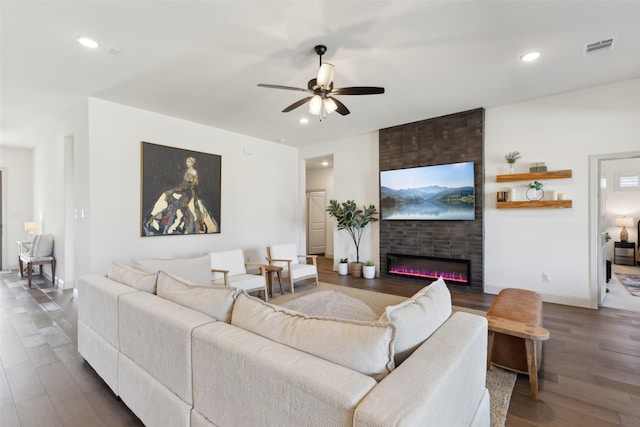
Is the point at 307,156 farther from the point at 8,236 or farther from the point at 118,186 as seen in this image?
the point at 8,236

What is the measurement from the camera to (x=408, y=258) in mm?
5348

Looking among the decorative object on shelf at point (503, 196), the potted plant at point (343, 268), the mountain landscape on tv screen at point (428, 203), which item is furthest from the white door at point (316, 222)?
the decorative object on shelf at point (503, 196)

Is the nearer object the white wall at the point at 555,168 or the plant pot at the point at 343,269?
the white wall at the point at 555,168

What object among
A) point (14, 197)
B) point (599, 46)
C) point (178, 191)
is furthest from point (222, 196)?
point (599, 46)

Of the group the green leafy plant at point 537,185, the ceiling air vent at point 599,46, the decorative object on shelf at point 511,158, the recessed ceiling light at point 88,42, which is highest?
the ceiling air vent at point 599,46

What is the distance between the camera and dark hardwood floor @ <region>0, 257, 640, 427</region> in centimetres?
183

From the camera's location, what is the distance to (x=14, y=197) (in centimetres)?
651

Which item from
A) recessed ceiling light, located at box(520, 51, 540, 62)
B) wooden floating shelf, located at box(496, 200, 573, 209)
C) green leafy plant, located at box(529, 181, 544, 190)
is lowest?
wooden floating shelf, located at box(496, 200, 573, 209)

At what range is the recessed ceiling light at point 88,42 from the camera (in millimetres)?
2590

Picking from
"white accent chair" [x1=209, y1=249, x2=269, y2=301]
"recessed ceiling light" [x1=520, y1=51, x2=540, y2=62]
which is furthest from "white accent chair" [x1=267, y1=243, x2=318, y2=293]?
"recessed ceiling light" [x1=520, y1=51, x2=540, y2=62]

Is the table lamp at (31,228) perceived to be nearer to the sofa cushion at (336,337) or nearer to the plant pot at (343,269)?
the plant pot at (343,269)

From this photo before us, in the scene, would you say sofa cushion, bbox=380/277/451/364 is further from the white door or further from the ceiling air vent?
the white door

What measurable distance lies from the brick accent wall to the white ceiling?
1.53 feet

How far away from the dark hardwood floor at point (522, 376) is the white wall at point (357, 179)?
3020mm
